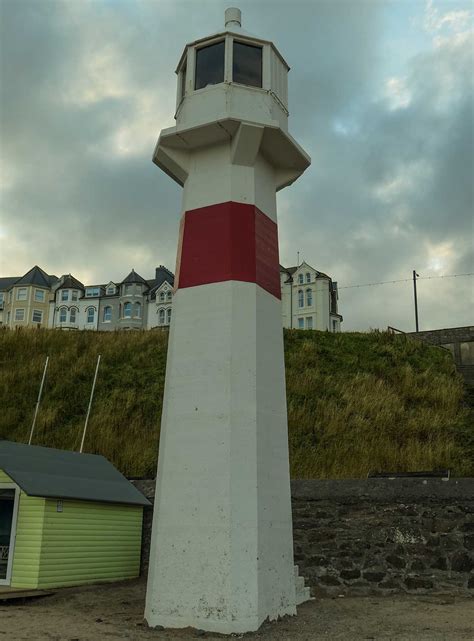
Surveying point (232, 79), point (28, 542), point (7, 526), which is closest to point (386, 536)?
point (28, 542)

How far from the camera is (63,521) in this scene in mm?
10078

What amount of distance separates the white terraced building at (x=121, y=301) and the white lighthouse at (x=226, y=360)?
145 ft

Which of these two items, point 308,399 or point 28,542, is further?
point 308,399

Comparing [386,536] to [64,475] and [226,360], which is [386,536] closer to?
[226,360]

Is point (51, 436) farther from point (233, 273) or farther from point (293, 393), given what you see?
point (233, 273)

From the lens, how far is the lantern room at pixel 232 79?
8125 mm

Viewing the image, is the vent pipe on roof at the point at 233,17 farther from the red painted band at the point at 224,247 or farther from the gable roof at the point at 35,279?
the gable roof at the point at 35,279

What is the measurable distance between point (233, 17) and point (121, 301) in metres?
52.0

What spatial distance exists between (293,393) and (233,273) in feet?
37.3

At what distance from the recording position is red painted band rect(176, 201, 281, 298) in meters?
7.79

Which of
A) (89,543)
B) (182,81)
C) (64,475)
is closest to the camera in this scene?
(182,81)

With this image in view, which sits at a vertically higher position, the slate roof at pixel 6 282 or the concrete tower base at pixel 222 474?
the slate roof at pixel 6 282

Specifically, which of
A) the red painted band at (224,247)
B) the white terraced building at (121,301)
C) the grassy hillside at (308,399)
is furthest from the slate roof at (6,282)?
the red painted band at (224,247)

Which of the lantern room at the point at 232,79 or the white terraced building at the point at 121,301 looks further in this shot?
the white terraced building at the point at 121,301
